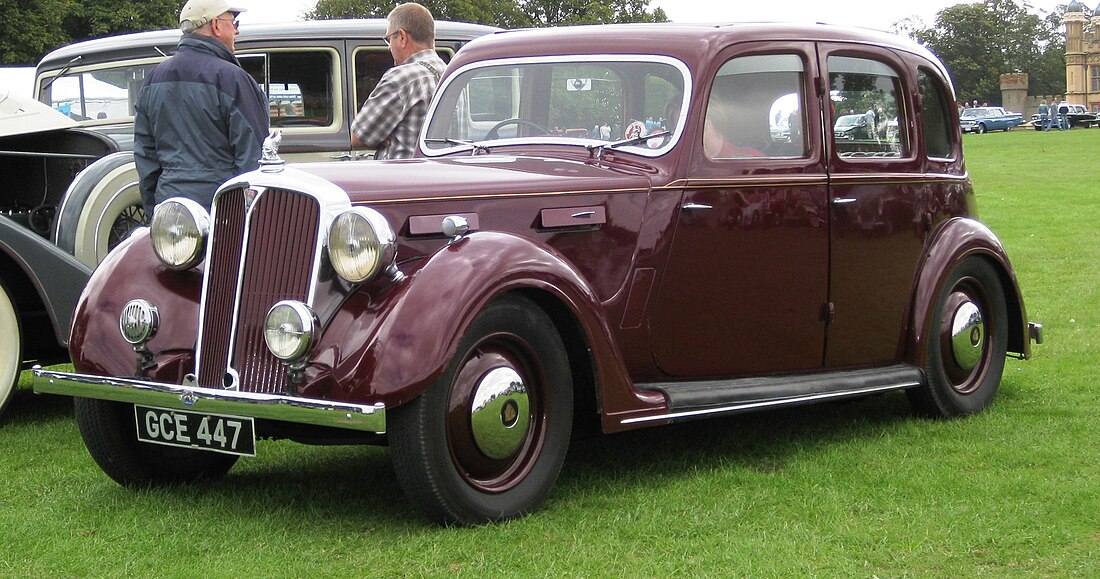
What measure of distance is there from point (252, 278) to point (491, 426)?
0.91 metres

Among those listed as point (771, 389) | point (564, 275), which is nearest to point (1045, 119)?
point (771, 389)

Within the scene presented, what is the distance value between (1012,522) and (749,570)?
103cm

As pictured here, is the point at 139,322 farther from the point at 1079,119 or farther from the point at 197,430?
the point at 1079,119

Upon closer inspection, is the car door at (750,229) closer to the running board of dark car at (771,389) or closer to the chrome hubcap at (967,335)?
the running board of dark car at (771,389)

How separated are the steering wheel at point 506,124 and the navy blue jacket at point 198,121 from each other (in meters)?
1.08

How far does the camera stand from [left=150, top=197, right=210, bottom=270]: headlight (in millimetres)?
4453

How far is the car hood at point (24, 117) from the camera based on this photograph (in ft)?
23.0

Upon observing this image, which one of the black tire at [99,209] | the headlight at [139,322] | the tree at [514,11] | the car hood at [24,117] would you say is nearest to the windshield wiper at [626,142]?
the headlight at [139,322]

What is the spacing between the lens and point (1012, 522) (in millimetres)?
4195

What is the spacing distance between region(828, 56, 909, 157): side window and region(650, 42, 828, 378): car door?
0.55ft

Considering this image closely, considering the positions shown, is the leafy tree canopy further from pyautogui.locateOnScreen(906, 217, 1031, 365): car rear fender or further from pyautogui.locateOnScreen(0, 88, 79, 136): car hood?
pyautogui.locateOnScreen(906, 217, 1031, 365): car rear fender

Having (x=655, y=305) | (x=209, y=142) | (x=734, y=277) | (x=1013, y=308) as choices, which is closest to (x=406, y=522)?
(x=655, y=305)

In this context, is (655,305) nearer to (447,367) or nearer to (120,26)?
(447,367)

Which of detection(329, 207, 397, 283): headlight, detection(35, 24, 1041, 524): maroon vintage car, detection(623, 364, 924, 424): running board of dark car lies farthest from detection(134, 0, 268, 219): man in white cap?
detection(623, 364, 924, 424): running board of dark car
